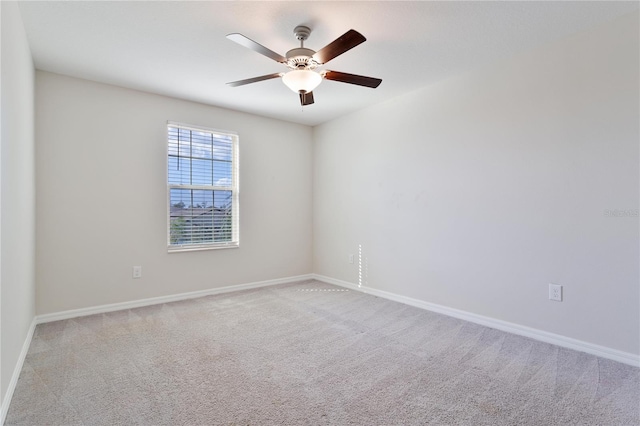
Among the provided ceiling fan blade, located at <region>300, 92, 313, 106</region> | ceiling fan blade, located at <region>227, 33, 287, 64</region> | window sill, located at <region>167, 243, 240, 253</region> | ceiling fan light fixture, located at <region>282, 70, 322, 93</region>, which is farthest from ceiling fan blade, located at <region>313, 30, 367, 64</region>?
window sill, located at <region>167, 243, 240, 253</region>

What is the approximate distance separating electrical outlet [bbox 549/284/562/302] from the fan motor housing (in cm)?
255

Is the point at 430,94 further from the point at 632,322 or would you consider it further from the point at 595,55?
the point at 632,322

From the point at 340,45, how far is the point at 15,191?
2.31 meters

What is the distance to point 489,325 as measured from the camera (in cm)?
305

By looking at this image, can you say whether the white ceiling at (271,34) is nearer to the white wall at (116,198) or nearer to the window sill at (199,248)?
the white wall at (116,198)

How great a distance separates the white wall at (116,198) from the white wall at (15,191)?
334 millimetres

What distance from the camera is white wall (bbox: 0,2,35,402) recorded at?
72.3 inches

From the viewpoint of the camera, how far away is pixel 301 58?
2.31 meters

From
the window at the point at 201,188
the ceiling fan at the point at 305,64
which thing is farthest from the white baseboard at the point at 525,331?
the ceiling fan at the point at 305,64

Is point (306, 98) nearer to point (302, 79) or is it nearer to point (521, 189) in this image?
point (302, 79)

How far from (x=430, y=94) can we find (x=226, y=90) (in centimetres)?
224

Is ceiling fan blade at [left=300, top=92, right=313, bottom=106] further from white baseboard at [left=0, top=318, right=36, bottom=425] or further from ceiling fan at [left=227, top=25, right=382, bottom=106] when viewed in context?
white baseboard at [left=0, top=318, right=36, bottom=425]

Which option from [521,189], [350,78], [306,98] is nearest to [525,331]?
[521,189]

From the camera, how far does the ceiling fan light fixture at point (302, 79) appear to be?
2373 mm
